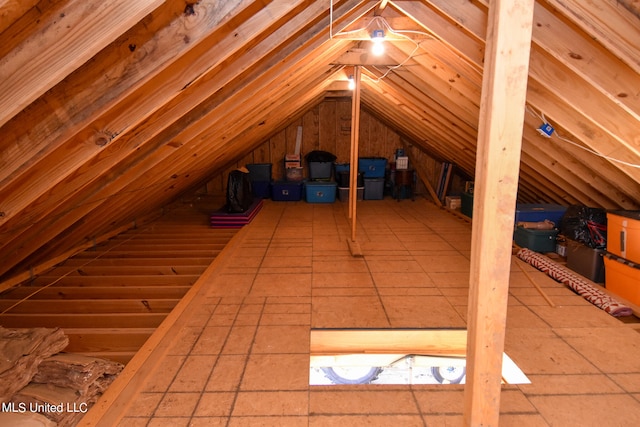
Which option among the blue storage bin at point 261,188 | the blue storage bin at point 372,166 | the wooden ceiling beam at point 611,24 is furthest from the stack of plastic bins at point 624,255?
the blue storage bin at point 261,188

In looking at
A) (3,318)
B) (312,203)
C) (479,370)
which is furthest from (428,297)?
(312,203)

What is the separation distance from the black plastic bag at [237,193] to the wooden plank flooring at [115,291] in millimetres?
630

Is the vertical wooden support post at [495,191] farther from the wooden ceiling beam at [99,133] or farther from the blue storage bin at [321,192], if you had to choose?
the blue storage bin at [321,192]

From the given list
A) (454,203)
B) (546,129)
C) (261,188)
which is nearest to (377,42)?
(546,129)

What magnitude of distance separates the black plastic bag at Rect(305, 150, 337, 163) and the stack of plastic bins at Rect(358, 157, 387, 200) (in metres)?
0.57

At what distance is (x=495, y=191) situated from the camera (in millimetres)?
1294

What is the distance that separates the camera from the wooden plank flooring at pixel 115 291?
2.76 meters

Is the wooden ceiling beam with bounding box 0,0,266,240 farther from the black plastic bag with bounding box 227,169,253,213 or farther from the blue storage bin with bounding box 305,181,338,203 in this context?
the blue storage bin with bounding box 305,181,338,203

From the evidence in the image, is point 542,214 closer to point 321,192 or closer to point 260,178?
point 321,192

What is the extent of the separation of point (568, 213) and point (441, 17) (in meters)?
2.74

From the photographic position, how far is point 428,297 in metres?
3.26

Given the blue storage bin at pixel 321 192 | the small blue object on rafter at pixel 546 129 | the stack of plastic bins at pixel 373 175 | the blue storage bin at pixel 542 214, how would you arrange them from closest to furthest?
the small blue object on rafter at pixel 546 129 → the blue storage bin at pixel 542 214 → the blue storage bin at pixel 321 192 → the stack of plastic bins at pixel 373 175

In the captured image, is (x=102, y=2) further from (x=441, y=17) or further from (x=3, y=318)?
(x=3, y=318)

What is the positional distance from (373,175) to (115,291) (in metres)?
5.59
